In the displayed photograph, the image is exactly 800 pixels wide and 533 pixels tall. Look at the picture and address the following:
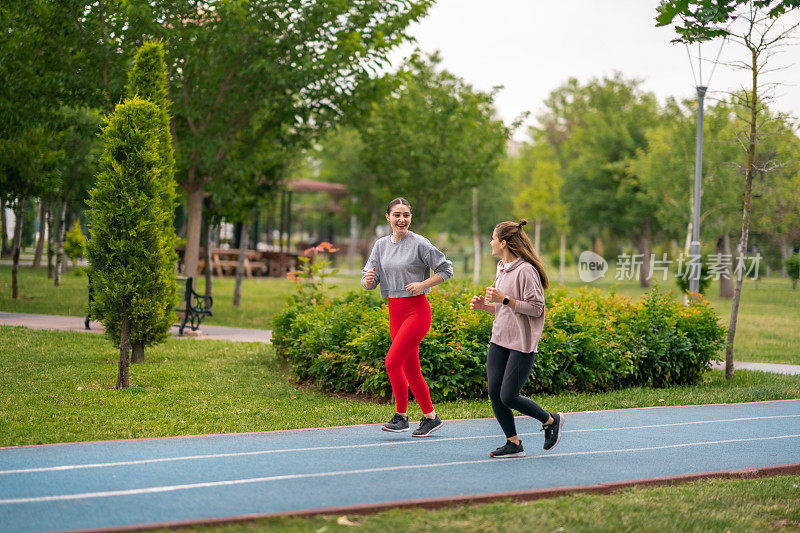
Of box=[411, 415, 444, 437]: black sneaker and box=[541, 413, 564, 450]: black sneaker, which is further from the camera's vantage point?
box=[411, 415, 444, 437]: black sneaker

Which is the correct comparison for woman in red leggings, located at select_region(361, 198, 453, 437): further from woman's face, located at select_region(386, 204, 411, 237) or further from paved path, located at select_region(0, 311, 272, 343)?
paved path, located at select_region(0, 311, 272, 343)

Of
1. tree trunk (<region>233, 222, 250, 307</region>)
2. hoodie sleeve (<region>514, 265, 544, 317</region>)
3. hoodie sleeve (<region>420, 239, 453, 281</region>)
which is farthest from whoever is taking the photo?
tree trunk (<region>233, 222, 250, 307</region>)

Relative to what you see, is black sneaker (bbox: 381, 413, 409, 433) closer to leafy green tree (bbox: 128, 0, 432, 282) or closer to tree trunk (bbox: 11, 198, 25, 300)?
leafy green tree (bbox: 128, 0, 432, 282)

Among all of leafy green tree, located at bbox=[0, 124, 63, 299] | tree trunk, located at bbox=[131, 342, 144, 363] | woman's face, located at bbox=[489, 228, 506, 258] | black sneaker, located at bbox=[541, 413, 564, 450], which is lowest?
tree trunk, located at bbox=[131, 342, 144, 363]

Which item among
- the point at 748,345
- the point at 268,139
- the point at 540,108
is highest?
the point at 540,108

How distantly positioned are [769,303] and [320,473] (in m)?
17.6

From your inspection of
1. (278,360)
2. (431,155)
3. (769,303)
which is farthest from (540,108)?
(278,360)

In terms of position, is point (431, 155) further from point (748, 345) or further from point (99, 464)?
point (99, 464)

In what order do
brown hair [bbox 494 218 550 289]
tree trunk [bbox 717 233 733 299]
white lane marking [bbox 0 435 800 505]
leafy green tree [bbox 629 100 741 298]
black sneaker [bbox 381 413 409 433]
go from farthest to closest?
leafy green tree [bbox 629 100 741 298] < tree trunk [bbox 717 233 733 299] < black sneaker [bbox 381 413 409 433] < brown hair [bbox 494 218 550 289] < white lane marking [bbox 0 435 800 505]

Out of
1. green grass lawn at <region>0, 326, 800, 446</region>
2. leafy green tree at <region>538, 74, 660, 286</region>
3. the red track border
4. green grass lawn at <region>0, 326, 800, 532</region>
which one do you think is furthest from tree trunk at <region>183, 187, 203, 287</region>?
leafy green tree at <region>538, 74, 660, 286</region>

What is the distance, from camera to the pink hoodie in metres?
6.28

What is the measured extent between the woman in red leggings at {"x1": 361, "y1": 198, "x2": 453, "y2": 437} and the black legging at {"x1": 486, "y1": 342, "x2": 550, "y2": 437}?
0.80m

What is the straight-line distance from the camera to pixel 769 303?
67.5 ft

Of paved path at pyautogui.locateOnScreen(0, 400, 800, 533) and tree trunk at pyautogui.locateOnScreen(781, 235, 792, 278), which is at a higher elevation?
tree trunk at pyautogui.locateOnScreen(781, 235, 792, 278)
